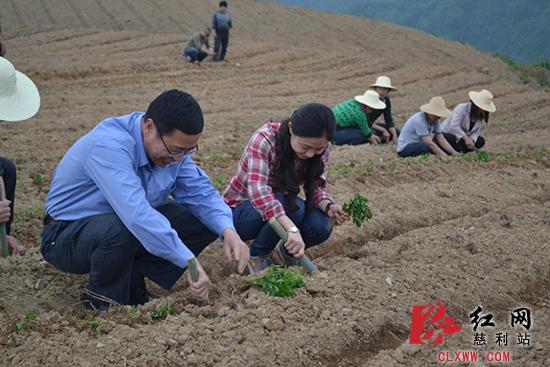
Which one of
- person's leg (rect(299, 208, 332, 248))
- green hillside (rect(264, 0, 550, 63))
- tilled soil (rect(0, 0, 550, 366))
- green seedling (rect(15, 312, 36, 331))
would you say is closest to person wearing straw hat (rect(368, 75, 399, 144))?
tilled soil (rect(0, 0, 550, 366))

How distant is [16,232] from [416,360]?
337cm

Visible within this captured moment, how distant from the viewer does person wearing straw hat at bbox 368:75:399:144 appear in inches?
334

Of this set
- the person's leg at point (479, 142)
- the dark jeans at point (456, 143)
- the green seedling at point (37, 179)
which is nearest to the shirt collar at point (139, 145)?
the green seedling at point (37, 179)

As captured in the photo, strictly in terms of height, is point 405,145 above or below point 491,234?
below

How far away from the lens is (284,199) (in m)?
3.90

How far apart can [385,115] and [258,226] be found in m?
5.19

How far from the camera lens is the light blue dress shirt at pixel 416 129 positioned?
7.55m

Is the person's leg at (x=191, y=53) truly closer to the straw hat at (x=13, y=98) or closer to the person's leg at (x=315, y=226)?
the straw hat at (x=13, y=98)

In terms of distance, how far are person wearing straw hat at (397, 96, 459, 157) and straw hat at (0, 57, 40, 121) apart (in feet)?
16.2

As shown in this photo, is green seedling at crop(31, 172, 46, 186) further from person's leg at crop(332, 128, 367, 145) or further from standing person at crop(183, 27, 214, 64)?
standing person at crop(183, 27, 214, 64)

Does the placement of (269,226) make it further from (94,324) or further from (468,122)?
(468,122)

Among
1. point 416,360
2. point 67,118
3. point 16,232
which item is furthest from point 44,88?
point 416,360

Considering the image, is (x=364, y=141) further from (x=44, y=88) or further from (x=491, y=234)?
(x=44, y=88)

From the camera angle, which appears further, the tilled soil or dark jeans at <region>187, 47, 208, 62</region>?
dark jeans at <region>187, 47, 208, 62</region>
